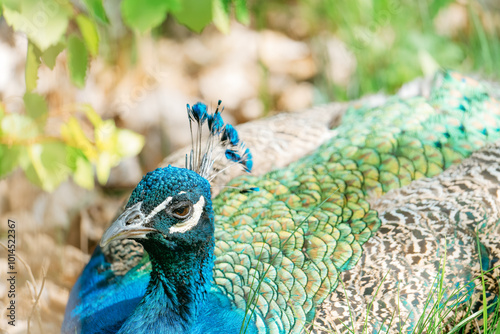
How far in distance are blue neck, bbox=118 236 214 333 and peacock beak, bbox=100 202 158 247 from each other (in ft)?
0.35

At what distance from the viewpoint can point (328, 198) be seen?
5.70 ft

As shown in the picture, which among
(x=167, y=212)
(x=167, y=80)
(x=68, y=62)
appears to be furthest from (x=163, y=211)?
(x=167, y=80)

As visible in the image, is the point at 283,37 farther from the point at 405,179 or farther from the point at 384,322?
the point at 384,322

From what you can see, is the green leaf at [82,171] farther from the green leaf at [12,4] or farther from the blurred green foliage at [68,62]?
the green leaf at [12,4]

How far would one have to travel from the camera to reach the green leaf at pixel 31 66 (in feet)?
4.77

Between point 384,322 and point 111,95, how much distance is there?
2.41m

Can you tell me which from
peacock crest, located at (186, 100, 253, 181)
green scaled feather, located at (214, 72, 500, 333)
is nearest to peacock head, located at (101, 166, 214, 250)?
peacock crest, located at (186, 100, 253, 181)

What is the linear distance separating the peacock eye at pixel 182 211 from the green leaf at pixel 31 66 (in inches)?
20.7

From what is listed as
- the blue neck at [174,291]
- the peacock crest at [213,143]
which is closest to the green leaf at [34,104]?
the peacock crest at [213,143]

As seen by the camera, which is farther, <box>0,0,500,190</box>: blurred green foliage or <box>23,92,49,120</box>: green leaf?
<box>0,0,500,190</box>: blurred green foliage

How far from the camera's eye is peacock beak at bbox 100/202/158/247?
128 centimetres

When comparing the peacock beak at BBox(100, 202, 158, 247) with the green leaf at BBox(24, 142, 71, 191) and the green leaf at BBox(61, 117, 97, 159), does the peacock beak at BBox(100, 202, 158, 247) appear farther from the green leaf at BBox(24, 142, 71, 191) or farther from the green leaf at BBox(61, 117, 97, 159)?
the green leaf at BBox(61, 117, 97, 159)

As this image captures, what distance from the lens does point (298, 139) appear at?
220 cm

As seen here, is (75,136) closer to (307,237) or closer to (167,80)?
(307,237)
